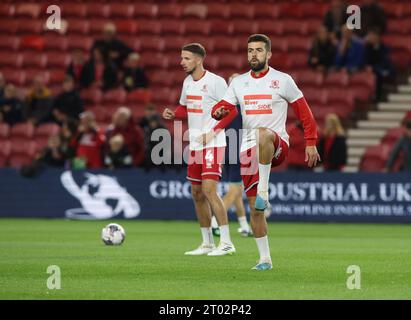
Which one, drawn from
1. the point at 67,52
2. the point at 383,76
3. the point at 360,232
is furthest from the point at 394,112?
the point at 67,52

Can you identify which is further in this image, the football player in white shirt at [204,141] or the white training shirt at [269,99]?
the football player in white shirt at [204,141]

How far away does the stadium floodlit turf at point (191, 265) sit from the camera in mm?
9984

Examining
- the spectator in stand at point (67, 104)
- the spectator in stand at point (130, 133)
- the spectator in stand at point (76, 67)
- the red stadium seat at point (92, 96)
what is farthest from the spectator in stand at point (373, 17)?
the spectator in stand at point (67, 104)

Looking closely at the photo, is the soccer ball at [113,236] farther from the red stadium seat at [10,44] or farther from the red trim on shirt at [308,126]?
the red stadium seat at [10,44]

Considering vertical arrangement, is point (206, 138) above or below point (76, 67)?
below

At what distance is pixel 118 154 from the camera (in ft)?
73.7

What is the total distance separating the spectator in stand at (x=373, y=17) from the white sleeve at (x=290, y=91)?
13514mm

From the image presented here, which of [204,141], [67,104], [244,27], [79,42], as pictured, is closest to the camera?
[204,141]

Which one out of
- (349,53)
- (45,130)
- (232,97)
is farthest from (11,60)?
(232,97)

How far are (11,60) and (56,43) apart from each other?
1.16 meters

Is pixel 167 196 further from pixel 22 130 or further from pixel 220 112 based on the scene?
pixel 220 112

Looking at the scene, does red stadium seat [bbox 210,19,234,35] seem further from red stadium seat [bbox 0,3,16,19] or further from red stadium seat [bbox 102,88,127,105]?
red stadium seat [bbox 0,3,16,19]

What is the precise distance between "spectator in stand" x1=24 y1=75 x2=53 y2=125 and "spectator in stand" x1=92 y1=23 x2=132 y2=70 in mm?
1553
